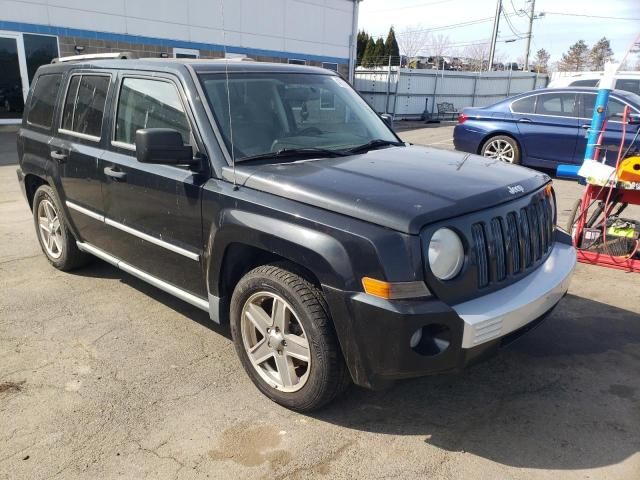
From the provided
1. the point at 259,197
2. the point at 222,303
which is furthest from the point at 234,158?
the point at 222,303

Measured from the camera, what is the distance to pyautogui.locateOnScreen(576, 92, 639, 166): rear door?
903cm

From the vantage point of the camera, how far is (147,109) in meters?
3.78

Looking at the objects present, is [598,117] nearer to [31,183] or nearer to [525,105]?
[525,105]

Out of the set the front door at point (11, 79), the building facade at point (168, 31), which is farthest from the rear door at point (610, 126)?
the front door at point (11, 79)

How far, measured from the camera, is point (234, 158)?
128 inches

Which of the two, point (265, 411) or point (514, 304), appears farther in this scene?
point (265, 411)

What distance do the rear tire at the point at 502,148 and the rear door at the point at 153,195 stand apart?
307 inches

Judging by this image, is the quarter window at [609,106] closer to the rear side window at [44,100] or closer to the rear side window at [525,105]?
the rear side window at [525,105]

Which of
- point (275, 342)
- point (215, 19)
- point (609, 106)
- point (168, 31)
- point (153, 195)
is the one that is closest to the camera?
point (275, 342)

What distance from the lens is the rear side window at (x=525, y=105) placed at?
10.1m

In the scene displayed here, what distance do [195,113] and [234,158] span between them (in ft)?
1.36

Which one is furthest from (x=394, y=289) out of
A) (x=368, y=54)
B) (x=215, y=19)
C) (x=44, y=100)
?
(x=368, y=54)

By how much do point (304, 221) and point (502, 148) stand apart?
337 inches

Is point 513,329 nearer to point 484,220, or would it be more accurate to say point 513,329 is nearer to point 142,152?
point 484,220
